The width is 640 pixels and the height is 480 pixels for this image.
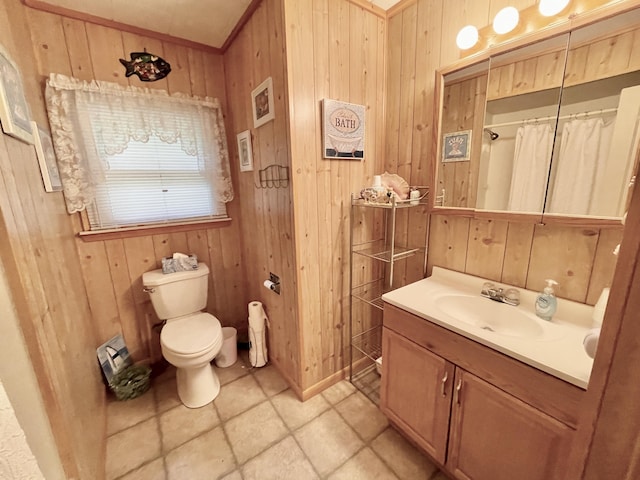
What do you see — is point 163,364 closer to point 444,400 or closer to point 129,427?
point 129,427

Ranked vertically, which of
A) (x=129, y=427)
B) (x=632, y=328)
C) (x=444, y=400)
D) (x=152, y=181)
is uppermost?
(x=152, y=181)

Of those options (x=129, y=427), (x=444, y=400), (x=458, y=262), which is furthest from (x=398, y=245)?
(x=129, y=427)

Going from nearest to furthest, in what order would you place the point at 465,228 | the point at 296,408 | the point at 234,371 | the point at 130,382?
the point at 465,228 → the point at 296,408 → the point at 130,382 → the point at 234,371

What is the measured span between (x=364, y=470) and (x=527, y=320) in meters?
1.08

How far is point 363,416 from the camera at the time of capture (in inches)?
64.1

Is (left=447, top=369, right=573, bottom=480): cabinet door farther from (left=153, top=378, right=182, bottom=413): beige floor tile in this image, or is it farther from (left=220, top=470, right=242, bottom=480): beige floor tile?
(left=153, top=378, right=182, bottom=413): beige floor tile

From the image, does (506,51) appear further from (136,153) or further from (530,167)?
(136,153)

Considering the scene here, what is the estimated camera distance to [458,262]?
1.52 metres

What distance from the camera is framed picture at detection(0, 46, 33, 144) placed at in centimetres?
85

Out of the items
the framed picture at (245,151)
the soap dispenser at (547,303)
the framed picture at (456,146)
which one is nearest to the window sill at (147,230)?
the framed picture at (245,151)

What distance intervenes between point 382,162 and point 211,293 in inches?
69.4

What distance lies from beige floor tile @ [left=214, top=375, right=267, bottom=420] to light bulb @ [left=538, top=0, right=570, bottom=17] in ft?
8.10

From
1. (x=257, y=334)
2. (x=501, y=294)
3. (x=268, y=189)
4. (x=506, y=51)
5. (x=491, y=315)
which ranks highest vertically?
(x=506, y=51)

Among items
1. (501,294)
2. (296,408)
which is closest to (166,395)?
(296,408)
